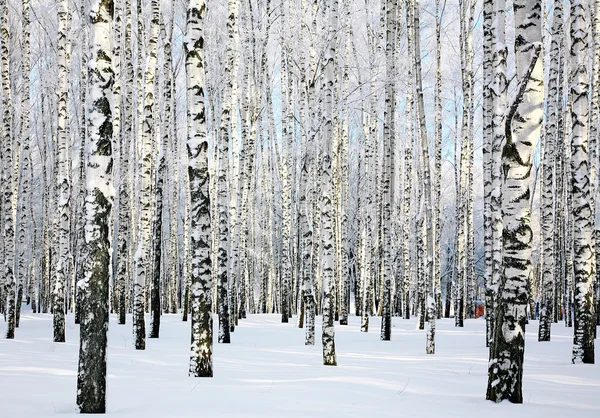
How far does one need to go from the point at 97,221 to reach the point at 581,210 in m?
7.84

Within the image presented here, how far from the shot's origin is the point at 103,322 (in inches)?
189

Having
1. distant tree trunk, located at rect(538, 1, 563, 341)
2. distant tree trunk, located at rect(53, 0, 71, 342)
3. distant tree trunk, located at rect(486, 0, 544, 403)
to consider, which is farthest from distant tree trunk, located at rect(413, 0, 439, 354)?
distant tree trunk, located at rect(53, 0, 71, 342)

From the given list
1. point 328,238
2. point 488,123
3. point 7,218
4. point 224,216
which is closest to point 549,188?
point 488,123

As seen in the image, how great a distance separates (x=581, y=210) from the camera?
899cm

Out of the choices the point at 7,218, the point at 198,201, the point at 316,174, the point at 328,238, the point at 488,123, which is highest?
the point at 488,123

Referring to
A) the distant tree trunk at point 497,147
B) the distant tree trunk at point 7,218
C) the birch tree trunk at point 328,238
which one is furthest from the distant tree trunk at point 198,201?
the distant tree trunk at point 7,218

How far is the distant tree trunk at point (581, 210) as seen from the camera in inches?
345

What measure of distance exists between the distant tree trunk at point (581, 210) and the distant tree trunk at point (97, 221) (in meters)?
7.61

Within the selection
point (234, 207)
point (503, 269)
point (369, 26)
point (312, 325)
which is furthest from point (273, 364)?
point (369, 26)

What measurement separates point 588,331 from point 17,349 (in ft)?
34.3

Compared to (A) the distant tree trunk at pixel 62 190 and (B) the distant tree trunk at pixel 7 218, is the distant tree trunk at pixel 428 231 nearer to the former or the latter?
(A) the distant tree trunk at pixel 62 190

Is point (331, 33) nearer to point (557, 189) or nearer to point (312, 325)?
point (312, 325)

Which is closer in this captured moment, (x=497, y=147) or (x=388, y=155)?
(x=497, y=147)

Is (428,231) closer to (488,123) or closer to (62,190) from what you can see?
(488,123)
